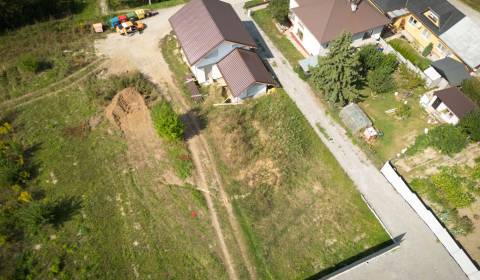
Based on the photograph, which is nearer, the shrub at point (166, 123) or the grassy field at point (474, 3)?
the shrub at point (166, 123)

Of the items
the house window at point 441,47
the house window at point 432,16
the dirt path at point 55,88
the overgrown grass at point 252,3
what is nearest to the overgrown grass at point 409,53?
the house window at point 441,47

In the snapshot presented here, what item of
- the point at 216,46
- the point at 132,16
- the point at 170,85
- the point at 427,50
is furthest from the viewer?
the point at 132,16

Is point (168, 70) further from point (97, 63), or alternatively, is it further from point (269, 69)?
point (269, 69)

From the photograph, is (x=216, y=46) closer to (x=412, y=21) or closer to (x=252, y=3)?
(x=252, y=3)

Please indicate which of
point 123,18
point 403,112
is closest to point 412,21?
point 403,112

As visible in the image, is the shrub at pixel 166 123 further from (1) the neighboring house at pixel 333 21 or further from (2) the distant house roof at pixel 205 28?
(1) the neighboring house at pixel 333 21

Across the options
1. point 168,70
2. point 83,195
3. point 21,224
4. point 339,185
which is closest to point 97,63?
point 168,70

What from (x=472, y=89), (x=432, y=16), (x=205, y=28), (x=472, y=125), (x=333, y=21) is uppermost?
(x=432, y=16)
